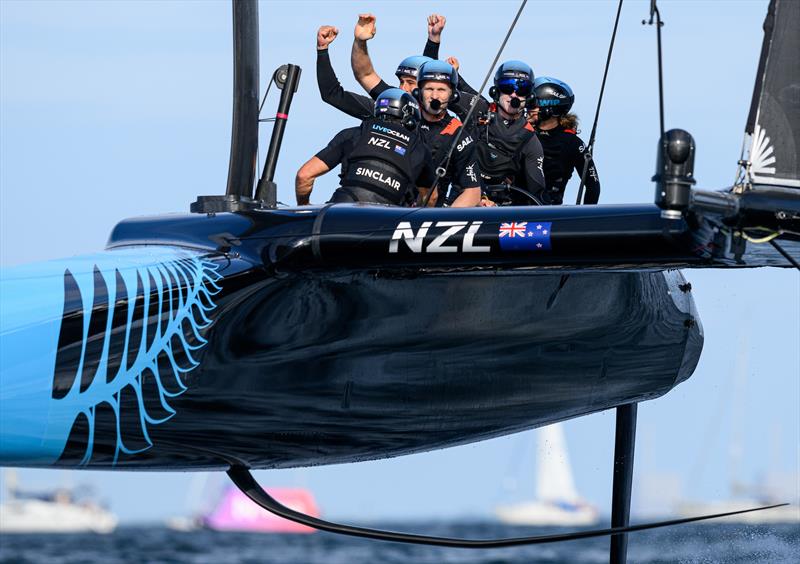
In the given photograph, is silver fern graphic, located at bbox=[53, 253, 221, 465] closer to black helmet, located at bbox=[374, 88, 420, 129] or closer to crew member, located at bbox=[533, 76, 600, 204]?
black helmet, located at bbox=[374, 88, 420, 129]

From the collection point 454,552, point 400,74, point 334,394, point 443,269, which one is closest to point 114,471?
point 334,394

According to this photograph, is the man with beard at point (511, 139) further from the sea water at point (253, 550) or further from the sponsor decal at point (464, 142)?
the sea water at point (253, 550)

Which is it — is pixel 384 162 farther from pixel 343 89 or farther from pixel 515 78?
pixel 343 89

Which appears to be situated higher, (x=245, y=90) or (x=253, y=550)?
(x=245, y=90)

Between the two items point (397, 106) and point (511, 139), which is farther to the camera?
point (511, 139)

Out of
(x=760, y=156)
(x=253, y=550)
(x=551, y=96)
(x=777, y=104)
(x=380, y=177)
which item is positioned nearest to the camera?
(x=760, y=156)

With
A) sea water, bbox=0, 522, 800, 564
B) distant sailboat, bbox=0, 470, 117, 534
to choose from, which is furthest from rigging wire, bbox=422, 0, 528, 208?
distant sailboat, bbox=0, 470, 117, 534

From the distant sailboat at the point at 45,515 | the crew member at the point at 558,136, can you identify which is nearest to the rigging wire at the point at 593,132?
the crew member at the point at 558,136

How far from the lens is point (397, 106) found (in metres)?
7.01

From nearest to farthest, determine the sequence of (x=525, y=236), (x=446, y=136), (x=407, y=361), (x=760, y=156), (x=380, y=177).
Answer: (x=760, y=156)
(x=525, y=236)
(x=407, y=361)
(x=380, y=177)
(x=446, y=136)

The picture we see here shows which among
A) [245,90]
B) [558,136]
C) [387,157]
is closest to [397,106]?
[387,157]

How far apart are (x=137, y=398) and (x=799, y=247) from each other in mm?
2245

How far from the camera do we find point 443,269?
19.5 ft

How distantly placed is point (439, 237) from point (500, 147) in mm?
2150
